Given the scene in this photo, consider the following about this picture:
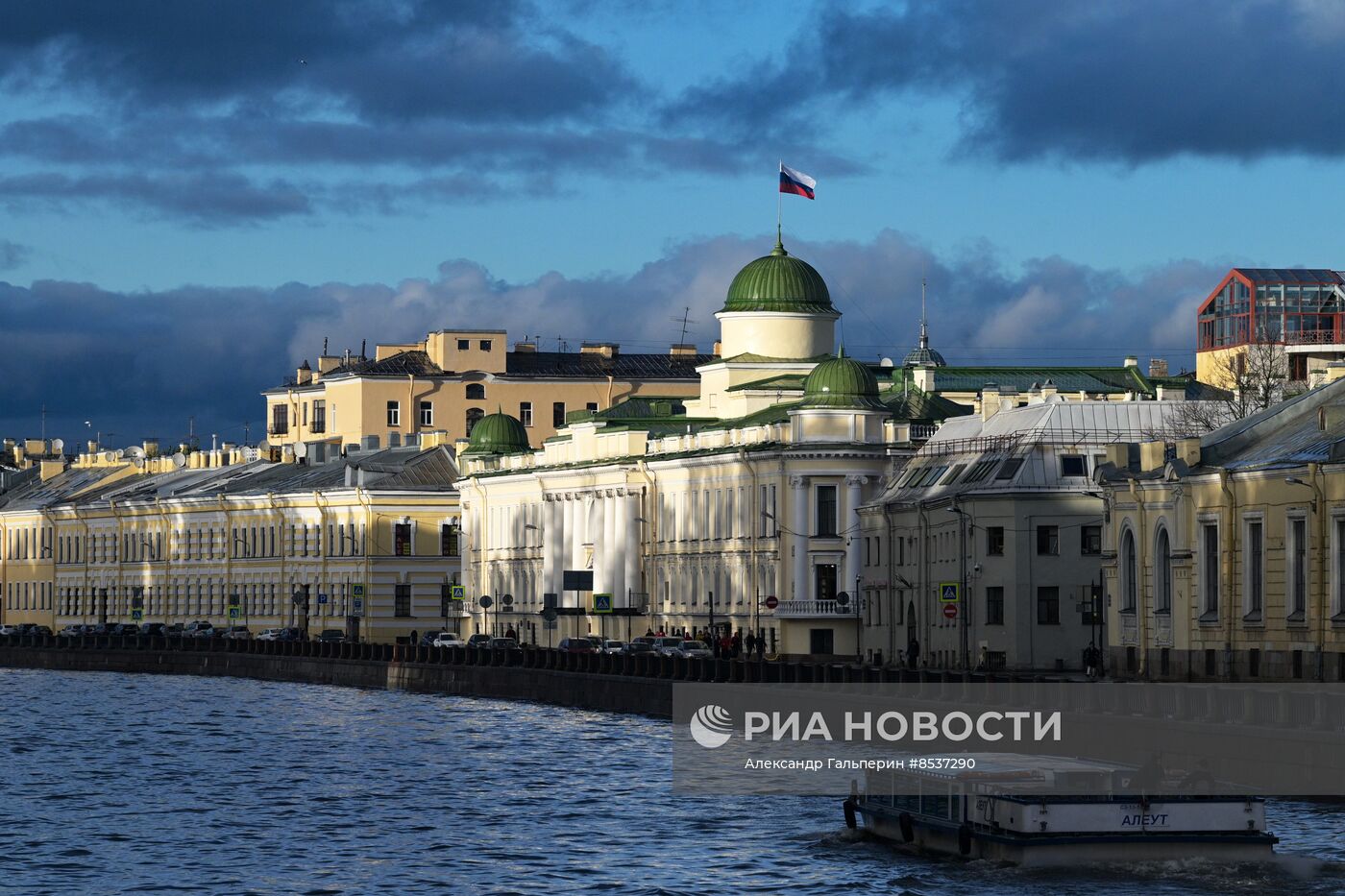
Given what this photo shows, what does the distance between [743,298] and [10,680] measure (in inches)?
1231

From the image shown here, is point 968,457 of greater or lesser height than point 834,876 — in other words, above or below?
above

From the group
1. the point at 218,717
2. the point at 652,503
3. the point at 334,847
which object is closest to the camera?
the point at 334,847

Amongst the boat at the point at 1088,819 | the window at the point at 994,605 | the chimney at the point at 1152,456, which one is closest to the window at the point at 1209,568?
the chimney at the point at 1152,456

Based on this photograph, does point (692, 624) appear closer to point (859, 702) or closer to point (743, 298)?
point (743, 298)

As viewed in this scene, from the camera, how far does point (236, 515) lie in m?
141

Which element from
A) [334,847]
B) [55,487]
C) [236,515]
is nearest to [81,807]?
[334,847]

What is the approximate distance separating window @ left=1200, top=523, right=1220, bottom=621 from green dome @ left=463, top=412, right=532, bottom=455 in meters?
59.0

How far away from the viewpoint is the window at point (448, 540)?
433ft

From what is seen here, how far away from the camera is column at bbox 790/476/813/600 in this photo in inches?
3986

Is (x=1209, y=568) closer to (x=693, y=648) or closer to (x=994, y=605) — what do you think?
(x=994, y=605)

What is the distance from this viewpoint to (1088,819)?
42.9 m

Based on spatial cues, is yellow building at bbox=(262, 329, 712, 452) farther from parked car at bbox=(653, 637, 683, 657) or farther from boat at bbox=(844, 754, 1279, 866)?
boat at bbox=(844, 754, 1279, 866)

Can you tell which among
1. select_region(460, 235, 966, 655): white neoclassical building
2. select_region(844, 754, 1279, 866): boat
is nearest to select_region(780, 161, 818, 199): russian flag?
select_region(460, 235, 966, 655): white neoclassical building

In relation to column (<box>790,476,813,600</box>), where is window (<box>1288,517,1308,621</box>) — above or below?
below
